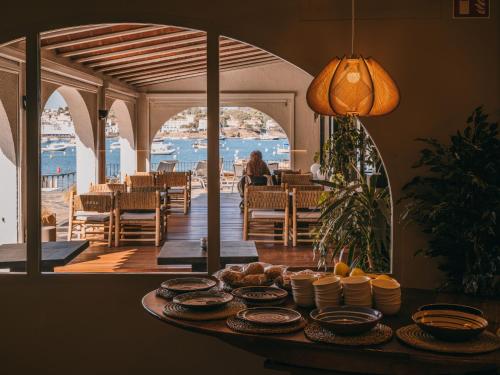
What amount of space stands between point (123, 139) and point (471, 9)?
3.43 metres

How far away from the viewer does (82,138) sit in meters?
8.87

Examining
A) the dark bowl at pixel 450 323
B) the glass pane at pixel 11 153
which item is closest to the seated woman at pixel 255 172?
the glass pane at pixel 11 153

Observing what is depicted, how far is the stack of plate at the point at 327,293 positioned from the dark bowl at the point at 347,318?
9cm

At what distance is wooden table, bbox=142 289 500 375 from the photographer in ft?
7.19

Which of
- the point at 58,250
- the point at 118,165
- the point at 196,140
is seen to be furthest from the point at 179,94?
the point at 118,165

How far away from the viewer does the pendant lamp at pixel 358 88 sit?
2920 millimetres

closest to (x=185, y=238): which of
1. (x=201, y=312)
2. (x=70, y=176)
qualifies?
(x=70, y=176)

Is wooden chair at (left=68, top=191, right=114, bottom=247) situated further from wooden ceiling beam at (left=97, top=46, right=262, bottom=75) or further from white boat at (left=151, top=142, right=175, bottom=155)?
wooden ceiling beam at (left=97, top=46, right=262, bottom=75)

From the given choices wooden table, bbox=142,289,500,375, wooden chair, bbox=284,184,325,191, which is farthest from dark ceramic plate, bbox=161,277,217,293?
wooden chair, bbox=284,184,325,191

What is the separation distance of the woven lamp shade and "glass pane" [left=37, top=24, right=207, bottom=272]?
1649mm

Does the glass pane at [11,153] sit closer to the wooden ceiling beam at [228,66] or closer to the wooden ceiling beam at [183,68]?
the wooden ceiling beam at [183,68]

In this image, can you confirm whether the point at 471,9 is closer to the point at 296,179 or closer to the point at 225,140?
the point at 225,140

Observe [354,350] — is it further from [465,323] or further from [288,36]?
[288,36]

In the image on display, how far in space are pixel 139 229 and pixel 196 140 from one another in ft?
3.63
